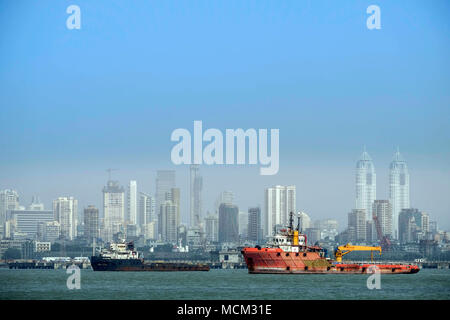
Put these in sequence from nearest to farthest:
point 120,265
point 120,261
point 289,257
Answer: point 289,257 < point 120,265 < point 120,261

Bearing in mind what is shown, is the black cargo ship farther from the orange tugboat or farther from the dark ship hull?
the orange tugboat

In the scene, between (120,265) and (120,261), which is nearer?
(120,265)

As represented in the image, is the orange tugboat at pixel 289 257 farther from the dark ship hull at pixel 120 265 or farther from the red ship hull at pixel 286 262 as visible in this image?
the dark ship hull at pixel 120 265

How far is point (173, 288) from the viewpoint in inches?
3959

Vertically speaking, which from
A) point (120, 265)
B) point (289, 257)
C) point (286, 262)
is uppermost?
point (289, 257)

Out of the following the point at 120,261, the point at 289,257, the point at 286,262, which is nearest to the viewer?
the point at 286,262

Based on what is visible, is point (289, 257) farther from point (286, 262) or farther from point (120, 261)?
point (120, 261)

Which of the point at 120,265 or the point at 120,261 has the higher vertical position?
the point at 120,261

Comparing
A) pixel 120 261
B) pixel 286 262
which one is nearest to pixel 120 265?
pixel 120 261

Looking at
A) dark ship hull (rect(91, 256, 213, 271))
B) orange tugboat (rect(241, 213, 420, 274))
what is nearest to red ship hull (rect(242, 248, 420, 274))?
orange tugboat (rect(241, 213, 420, 274))

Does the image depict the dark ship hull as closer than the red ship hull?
No

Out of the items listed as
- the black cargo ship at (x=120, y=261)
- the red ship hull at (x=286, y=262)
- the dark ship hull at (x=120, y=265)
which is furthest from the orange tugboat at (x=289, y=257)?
the black cargo ship at (x=120, y=261)

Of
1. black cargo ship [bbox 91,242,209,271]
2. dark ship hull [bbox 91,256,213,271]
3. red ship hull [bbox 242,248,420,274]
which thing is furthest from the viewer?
black cargo ship [bbox 91,242,209,271]
